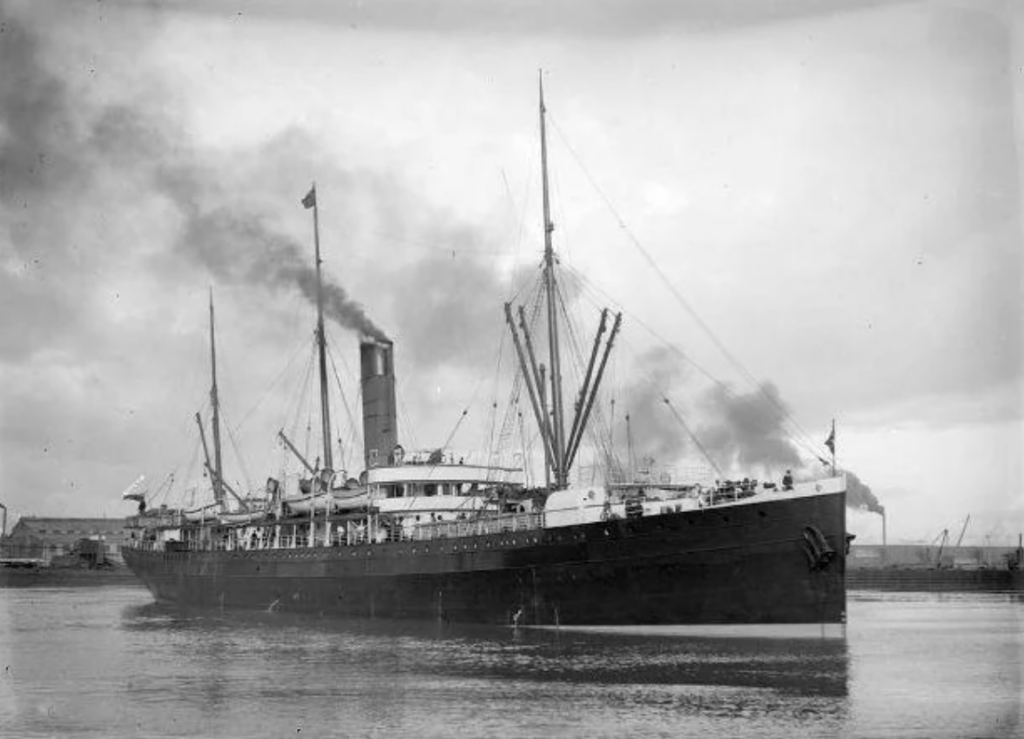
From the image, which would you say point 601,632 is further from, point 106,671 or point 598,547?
point 106,671

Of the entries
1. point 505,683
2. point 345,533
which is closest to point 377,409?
point 345,533

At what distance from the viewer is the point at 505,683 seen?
31078 millimetres

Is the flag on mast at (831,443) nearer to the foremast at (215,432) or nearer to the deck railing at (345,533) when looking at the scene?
the deck railing at (345,533)

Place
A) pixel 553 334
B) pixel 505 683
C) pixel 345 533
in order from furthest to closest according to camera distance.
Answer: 1. pixel 345 533
2. pixel 553 334
3. pixel 505 683

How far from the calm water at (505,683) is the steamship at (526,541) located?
53.4 inches

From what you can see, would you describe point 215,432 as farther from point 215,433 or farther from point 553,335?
point 553,335

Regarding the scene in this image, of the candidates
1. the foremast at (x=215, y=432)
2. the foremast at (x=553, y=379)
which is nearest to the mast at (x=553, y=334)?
the foremast at (x=553, y=379)

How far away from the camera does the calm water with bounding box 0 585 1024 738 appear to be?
2545 centimetres

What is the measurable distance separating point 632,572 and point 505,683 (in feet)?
37.8

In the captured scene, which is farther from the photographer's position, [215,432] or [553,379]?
[215,432]

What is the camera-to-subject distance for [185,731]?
25.0 m

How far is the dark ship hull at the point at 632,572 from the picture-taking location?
3950cm

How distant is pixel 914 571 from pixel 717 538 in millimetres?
69543

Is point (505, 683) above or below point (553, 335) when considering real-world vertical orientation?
below
